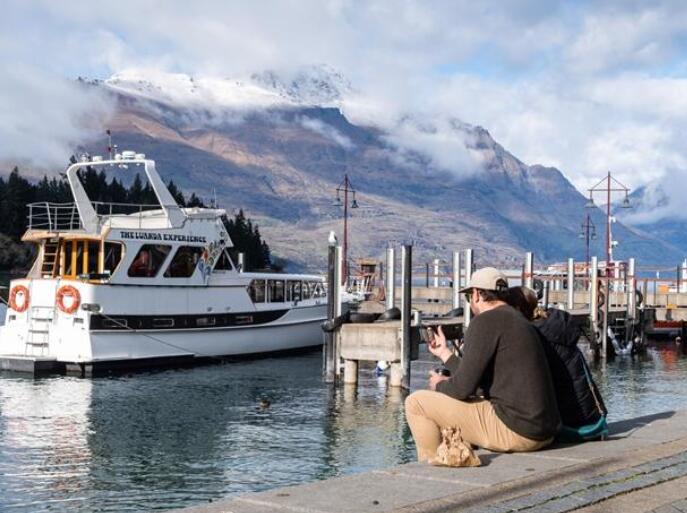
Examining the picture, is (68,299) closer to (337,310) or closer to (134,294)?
(134,294)

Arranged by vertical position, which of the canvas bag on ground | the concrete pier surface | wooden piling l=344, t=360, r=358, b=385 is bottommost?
wooden piling l=344, t=360, r=358, b=385

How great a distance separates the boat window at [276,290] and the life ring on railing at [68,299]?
8434mm

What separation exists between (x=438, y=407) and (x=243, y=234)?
121128 millimetres

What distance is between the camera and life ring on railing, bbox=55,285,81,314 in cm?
3109

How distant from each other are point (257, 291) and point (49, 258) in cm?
776

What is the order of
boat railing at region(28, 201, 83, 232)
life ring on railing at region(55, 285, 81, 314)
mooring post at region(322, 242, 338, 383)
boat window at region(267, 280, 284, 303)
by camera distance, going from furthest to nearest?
boat window at region(267, 280, 284, 303) → boat railing at region(28, 201, 83, 232) → life ring on railing at region(55, 285, 81, 314) → mooring post at region(322, 242, 338, 383)

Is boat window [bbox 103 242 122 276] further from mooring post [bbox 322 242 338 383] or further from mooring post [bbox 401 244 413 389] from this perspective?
mooring post [bbox 401 244 413 389]

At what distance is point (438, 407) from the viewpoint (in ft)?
28.4

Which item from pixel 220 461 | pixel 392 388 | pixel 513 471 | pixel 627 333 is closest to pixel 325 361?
pixel 392 388

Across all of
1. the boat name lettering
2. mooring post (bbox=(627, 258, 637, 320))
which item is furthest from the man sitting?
mooring post (bbox=(627, 258, 637, 320))

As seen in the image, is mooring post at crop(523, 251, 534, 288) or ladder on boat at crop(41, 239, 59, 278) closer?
ladder on boat at crop(41, 239, 59, 278)

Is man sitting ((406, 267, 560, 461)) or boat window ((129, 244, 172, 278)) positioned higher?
boat window ((129, 244, 172, 278))

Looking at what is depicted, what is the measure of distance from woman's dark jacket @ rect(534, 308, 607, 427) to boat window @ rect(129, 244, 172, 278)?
24.4 meters

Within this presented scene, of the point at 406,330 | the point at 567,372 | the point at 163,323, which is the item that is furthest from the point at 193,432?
the point at 567,372
